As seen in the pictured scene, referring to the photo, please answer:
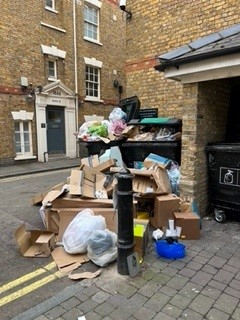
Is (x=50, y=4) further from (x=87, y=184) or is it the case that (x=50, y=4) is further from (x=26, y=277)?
(x=26, y=277)

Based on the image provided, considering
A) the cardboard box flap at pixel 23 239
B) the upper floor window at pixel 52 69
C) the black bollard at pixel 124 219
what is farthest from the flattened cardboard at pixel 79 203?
the upper floor window at pixel 52 69

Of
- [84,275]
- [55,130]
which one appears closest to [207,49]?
[84,275]

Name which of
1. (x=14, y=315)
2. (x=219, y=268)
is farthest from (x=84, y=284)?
(x=219, y=268)

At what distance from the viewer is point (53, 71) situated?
1261 centimetres

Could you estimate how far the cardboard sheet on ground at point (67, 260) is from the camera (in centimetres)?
319

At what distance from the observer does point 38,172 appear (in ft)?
33.6

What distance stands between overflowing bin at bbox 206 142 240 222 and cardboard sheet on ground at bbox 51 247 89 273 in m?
2.42

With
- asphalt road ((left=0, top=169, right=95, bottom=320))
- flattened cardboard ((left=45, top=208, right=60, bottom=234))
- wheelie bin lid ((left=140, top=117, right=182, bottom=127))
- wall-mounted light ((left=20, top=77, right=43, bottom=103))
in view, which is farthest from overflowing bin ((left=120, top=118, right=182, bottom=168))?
wall-mounted light ((left=20, top=77, right=43, bottom=103))

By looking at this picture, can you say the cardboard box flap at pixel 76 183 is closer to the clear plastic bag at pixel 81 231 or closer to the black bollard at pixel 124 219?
the clear plastic bag at pixel 81 231

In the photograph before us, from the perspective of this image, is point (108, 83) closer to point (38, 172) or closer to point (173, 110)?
point (38, 172)

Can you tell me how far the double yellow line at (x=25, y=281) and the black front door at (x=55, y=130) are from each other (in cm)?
987

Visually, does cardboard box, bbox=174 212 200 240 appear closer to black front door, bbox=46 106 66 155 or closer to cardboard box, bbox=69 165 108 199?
cardboard box, bbox=69 165 108 199

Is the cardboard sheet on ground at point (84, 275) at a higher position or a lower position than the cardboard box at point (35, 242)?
lower

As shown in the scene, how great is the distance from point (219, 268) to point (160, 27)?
20.6 ft
